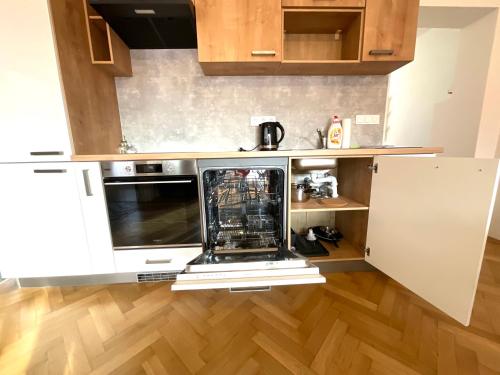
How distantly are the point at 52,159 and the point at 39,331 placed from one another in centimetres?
91

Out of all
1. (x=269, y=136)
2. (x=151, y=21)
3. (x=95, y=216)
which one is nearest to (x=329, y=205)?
(x=269, y=136)

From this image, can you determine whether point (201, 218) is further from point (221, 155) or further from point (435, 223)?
point (435, 223)

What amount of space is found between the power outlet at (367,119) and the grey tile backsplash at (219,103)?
0.03m

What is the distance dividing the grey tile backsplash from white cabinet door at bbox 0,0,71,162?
56 cm

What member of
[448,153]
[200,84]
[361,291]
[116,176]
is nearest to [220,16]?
[200,84]

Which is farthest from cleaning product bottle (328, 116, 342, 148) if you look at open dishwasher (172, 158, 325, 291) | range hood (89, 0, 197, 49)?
range hood (89, 0, 197, 49)

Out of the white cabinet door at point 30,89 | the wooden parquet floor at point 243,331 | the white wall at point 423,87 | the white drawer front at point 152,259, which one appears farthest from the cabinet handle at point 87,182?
the white wall at point 423,87

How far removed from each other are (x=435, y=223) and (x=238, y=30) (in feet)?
5.01

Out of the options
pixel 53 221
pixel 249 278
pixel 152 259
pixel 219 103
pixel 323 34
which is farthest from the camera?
pixel 219 103

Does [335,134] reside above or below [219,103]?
below

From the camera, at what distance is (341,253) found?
→ 153 cm

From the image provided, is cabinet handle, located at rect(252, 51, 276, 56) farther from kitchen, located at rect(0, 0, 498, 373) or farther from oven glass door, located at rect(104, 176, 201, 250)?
oven glass door, located at rect(104, 176, 201, 250)

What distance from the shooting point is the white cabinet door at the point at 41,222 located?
1217 millimetres

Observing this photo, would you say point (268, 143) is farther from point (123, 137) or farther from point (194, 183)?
point (123, 137)
